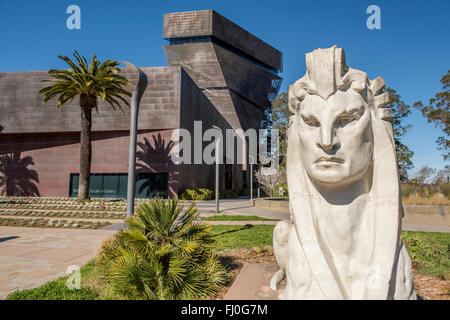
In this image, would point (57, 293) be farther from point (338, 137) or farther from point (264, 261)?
point (338, 137)

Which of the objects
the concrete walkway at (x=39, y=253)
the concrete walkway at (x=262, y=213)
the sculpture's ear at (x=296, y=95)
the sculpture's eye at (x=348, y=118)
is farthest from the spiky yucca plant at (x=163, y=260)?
the concrete walkway at (x=262, y=213)

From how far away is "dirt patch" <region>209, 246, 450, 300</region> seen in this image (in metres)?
3.93

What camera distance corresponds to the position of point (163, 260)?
4.04 metres

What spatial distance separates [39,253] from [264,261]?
17.9 feet

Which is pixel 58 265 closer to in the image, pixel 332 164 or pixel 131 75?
pixel 332 164

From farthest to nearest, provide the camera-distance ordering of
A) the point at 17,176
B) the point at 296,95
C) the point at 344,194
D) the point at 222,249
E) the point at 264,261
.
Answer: the point at 17,176 → the point at 222,249 → the point at 264,261 → the point at 296,95 → the point at 344,194

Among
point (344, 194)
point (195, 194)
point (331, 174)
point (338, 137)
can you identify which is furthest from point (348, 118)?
point (195, 194)

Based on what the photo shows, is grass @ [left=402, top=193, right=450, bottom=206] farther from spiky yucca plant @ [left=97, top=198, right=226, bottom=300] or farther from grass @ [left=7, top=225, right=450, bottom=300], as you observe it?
spiky yucca plant @ [left=97, top=198, right=226, bottom=300]

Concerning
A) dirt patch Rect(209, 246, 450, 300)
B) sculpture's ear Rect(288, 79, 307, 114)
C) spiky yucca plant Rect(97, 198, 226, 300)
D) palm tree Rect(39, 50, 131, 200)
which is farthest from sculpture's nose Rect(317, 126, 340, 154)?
palm tree Rect(39, 50, 131, 200)

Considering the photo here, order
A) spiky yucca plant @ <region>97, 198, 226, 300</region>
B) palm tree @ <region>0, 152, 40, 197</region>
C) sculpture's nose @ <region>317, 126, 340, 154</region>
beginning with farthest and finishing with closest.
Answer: palm tree @ <region>0, 152, 40, 197</region>, spiky yucca plant @ <region>97, 198, 226, 300</region>, sculpture's nose @ <region>317, 126, 340, 154</region>

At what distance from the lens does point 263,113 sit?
5506 centimetres

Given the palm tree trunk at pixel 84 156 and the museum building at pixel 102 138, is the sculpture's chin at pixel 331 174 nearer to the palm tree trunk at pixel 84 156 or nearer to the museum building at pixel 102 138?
the palm tree trunk at pixel 84 156

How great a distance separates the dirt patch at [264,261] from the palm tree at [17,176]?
2919 centimetres

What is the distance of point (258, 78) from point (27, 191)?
40007 mm
